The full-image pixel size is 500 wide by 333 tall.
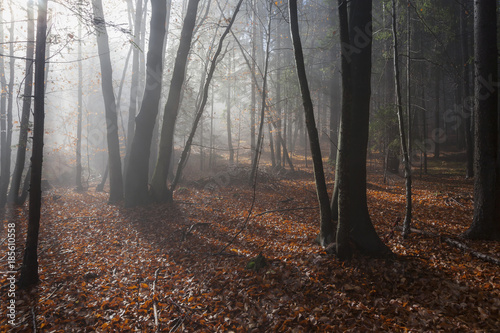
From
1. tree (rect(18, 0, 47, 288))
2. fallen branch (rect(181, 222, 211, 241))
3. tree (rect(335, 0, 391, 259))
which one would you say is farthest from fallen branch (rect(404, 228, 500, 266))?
tree (rect(18, 0, 47, 288))

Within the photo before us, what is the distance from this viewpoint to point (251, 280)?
4.94 m

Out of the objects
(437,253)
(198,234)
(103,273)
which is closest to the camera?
(437,253)

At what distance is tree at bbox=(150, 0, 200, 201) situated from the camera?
977 centimetres

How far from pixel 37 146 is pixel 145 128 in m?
5.54

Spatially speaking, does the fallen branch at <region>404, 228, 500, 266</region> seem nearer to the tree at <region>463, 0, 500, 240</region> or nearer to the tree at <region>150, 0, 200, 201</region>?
the tree at <region>463, 0, 500, 240</region>

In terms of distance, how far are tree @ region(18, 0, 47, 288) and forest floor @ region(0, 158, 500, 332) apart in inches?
18.4

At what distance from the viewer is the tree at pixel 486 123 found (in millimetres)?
5316

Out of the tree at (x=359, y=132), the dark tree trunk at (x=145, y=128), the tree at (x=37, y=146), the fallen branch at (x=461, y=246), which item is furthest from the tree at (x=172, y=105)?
the fallen branch at (x=461, y=246)

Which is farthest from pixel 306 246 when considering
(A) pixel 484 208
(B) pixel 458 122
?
(B) pixel 458 122

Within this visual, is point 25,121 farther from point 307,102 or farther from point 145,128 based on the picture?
point 307,102

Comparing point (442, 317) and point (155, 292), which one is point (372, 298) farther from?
point (155, 292)

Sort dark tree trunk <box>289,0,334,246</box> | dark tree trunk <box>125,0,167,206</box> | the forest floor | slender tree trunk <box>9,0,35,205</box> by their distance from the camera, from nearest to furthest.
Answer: the forest floor < dark tree trunk <box>289,0,334,246</box> < dark tree trunk <box>125,0,167,206</box> < slender tree trunk <box>9,0,35,205</box>

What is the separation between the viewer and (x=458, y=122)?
80.1ft

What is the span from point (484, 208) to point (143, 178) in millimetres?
10340
